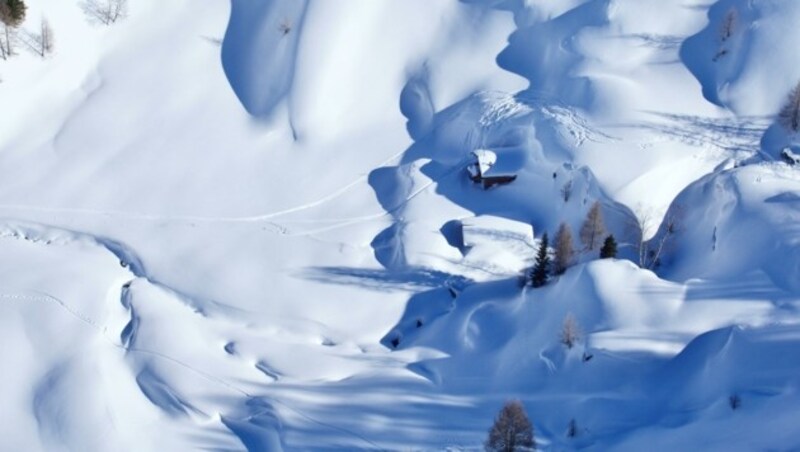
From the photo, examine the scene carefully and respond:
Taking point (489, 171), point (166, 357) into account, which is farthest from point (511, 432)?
point (489, 171)

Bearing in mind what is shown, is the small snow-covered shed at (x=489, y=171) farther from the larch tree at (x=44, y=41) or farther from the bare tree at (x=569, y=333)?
the larch tree at (x=44, y=41)

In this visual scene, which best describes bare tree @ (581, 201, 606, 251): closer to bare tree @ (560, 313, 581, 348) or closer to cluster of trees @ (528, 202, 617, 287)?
cluster of trees @ (528, 202, 617, 287)

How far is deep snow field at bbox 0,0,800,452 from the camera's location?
32.0 meters

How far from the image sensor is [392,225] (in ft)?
133

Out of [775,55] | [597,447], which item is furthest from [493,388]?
[775,55]

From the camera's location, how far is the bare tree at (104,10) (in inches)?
1853

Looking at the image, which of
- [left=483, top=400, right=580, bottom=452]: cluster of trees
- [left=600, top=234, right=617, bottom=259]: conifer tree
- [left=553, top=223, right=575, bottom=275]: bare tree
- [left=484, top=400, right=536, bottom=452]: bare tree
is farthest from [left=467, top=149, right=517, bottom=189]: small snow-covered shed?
[left=484, top=400, right=536, bottom=452]: bare tree

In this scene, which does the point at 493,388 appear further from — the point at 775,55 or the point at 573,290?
the point at 775,55

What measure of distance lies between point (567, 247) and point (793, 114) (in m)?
13.6

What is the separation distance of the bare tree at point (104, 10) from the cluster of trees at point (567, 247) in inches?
1033

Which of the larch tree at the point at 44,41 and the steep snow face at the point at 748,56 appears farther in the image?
the larch tree at the point at 44,41

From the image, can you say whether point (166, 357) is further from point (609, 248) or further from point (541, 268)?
point (609, 248)

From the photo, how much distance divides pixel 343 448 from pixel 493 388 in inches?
240

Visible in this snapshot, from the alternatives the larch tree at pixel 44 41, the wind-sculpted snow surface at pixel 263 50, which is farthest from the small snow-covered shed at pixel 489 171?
the larch tree at pixel 44 41
